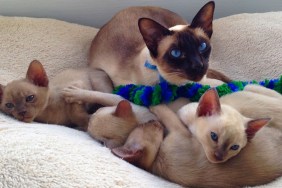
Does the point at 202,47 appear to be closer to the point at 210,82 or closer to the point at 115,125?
the point at 210,82

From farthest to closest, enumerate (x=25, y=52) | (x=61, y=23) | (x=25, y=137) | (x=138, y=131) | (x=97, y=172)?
(x=61, y=23)
(x=25, y=52)
(x=138, y=131)
(x=25, y=137)
(x=97, y=172)

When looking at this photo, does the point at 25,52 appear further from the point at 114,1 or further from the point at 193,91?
the point at 193,91

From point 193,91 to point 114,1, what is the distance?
2.87ft

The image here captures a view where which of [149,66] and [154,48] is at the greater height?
[154,48]

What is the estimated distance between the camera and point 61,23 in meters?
2.23

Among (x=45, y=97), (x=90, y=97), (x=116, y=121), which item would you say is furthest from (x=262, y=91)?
(x=45, y=97)

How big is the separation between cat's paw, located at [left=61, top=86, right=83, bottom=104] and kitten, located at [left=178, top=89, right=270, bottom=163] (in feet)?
1.69

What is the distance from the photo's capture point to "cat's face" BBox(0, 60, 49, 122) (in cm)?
162

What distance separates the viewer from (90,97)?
1.77m

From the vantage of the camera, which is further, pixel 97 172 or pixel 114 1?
pixel 114 1

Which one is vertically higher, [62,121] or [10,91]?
[10,91]

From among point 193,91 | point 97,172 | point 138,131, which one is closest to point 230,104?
point 193,91

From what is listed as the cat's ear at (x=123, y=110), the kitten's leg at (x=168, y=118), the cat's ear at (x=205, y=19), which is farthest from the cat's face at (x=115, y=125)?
the cat's ear at (x=205, y=19)

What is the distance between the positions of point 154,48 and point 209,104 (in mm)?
361
